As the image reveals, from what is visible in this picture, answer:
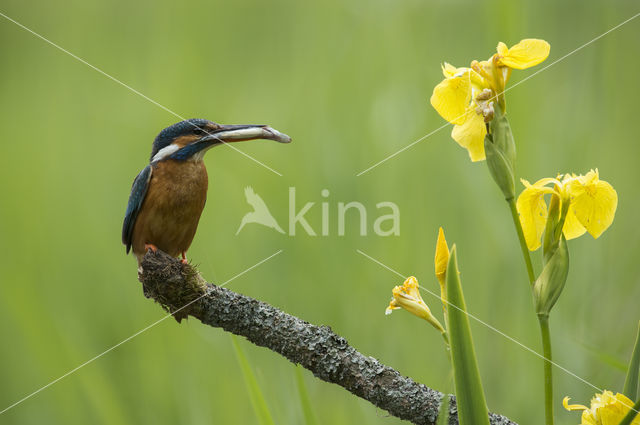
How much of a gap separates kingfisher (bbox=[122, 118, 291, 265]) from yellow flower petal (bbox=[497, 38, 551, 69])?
57 centimetres

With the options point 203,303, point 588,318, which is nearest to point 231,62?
point 588,318

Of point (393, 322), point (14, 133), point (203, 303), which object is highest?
point (14, 133)

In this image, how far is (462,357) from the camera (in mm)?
648

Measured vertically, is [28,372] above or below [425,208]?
below

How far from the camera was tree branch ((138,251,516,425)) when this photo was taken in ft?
2.53

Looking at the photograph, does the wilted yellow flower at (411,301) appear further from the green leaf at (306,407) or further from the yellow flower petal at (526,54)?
the yellow flower petal at (526,54)

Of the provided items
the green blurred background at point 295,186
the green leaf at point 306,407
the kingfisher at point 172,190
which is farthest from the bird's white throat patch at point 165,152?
the green blurred background at point 295,186

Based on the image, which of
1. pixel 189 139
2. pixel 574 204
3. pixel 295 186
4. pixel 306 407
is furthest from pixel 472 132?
pixel 295 186

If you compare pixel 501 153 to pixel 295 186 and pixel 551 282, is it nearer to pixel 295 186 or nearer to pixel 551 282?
pixel 551 282

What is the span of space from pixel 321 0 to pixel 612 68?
1426mm

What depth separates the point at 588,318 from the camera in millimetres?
1840

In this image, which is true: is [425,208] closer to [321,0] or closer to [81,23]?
[321,0]

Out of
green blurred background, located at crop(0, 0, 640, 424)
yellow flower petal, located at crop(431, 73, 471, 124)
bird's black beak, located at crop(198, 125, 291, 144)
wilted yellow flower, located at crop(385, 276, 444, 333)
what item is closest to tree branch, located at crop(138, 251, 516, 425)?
wilted yellow flower, located at crop(385, 276, 444, 333)

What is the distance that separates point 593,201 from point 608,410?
0.26 meters
